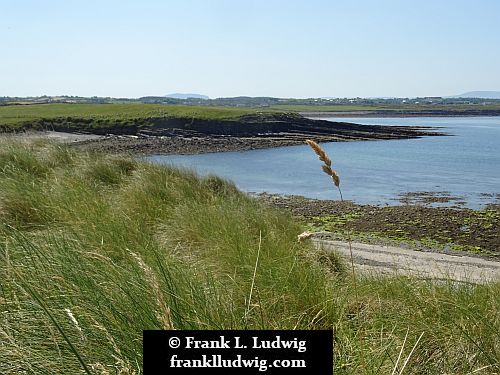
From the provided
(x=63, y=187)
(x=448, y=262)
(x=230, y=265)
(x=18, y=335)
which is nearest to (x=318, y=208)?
(x=448, y=262)

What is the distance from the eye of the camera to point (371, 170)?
31.6 m

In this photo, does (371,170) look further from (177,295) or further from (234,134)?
(177,295)

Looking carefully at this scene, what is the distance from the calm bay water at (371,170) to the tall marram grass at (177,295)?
8784 millimetres

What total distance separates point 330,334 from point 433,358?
174 cm

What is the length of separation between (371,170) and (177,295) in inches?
1182

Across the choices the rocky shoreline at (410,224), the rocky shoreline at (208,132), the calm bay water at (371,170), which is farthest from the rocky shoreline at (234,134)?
the rocky shoreline at (410,224)

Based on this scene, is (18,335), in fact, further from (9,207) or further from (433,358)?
(9,207)

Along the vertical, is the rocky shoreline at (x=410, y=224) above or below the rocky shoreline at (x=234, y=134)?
below

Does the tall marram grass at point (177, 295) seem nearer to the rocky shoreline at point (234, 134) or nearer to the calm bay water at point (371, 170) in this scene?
the calm bay water at point (371, 170)

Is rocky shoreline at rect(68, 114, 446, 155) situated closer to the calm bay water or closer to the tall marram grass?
the calm bay water

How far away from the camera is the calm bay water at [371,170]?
2377cm

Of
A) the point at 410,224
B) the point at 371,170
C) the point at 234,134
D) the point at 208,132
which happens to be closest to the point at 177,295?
the point at 410,224

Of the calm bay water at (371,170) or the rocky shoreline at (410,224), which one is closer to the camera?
the rocky shoreline at (410,224)

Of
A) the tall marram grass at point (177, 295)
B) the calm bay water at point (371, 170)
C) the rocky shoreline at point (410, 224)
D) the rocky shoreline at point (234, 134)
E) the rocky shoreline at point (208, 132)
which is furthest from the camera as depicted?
the rocky shoreline at point (208, 132)
